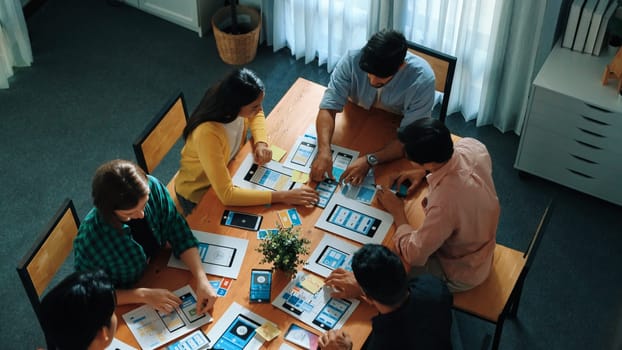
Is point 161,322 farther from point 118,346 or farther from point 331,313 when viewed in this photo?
point 331,313

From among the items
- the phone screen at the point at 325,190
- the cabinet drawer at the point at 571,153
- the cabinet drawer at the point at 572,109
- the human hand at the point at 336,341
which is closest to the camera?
the human hand at the point at 336,341

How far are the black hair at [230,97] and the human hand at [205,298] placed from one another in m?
0.75

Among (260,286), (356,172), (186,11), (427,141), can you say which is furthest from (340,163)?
(186,11)

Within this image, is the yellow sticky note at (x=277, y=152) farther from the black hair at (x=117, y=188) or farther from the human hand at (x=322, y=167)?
the black hair at (x=117, y=188)

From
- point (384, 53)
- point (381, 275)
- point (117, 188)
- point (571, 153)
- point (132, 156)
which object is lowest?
point (132, 156)

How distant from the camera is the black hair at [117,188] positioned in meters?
2.59

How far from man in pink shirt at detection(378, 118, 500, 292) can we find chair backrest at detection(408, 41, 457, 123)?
2.24 feet

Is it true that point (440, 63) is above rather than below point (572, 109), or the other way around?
above

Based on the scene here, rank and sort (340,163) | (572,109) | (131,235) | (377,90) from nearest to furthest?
(131,235)
(340,163)
(377,90)
(572,109)

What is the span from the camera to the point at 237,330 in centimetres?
269

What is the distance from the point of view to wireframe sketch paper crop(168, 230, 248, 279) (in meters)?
2.88

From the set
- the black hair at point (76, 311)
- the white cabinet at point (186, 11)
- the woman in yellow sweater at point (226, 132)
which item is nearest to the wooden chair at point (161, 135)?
the woman in yellow sweater at point (226, 132)

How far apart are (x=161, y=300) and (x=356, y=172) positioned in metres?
1.04

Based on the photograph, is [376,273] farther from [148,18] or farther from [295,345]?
[148,18]
